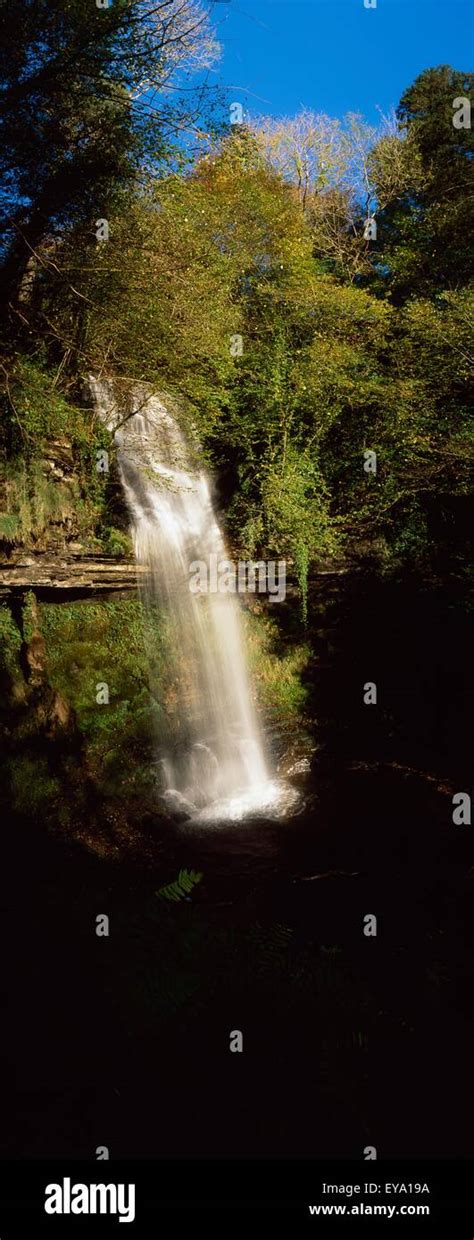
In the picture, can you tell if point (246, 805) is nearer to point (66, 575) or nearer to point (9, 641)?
point (9, 641)

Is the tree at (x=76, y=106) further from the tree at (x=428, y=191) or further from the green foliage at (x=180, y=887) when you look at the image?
the tree at (x=428, y=191)

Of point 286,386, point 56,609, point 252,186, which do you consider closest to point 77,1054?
point 56,609

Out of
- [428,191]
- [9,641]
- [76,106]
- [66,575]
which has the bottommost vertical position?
[9,641]

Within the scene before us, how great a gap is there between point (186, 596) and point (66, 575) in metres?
2.46

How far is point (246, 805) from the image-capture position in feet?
31.6

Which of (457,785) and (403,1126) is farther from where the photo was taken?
(457,785)

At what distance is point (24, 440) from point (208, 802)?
6.80 meters

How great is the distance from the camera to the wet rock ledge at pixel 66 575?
387 inches

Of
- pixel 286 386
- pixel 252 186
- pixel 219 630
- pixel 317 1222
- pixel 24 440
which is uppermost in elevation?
pixel 252 186

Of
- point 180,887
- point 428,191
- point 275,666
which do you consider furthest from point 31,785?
point 428,191

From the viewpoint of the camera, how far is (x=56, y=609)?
1084cm

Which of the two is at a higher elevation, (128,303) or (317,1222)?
(128,303)

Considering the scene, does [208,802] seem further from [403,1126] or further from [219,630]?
[403,1126]

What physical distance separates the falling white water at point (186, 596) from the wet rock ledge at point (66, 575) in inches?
19.6
